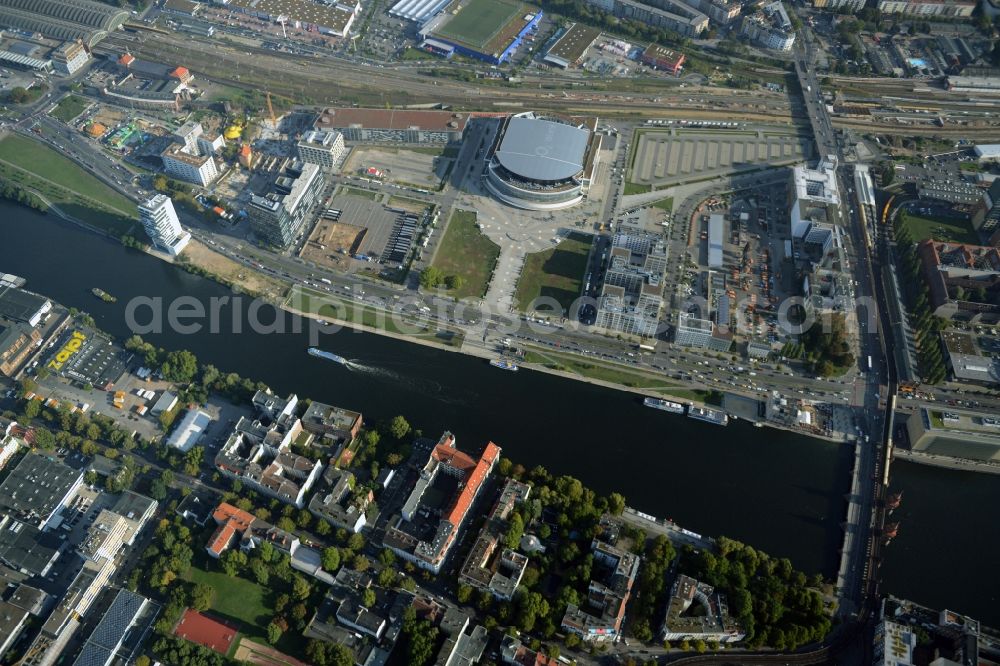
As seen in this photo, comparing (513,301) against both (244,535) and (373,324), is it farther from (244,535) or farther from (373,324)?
(244,535)

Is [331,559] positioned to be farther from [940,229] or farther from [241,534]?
[940,229]

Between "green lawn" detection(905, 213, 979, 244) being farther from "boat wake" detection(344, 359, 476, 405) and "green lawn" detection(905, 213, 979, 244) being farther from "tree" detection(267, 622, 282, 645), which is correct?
"tree" detection(267, 622, 282, 645)

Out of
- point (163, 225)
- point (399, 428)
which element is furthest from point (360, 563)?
point (163, 225)

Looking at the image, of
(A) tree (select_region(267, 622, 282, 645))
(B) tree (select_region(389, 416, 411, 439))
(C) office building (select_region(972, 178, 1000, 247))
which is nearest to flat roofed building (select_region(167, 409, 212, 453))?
(B) tree (select_region(389, 416, 411, 439))

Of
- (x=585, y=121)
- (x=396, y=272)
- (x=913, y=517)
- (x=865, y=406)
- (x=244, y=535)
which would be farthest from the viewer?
(x=585, y=121)

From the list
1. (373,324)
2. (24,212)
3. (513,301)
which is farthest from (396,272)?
(24,212)

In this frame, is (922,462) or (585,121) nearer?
(922,462)

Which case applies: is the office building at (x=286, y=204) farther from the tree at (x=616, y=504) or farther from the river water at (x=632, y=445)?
the tree at (x=616, y=504)
